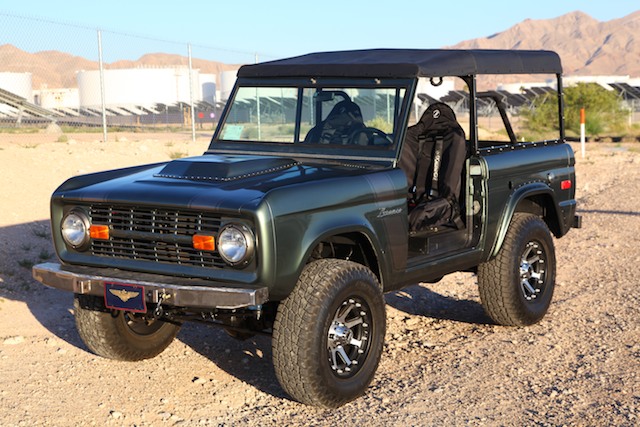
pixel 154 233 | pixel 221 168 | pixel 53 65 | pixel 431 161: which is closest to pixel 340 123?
pixel 431 161

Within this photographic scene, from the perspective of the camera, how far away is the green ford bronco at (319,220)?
486 centimetres

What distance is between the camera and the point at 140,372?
19.5 ft

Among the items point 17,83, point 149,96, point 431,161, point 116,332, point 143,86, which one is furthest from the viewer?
point 149,96

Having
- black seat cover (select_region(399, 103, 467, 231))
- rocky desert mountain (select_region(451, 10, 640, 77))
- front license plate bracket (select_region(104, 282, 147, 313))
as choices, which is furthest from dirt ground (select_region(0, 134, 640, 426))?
rocky desert mountain (select_region(451, 10, 640, 77))

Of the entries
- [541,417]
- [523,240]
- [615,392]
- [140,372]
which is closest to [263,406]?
[140,372]

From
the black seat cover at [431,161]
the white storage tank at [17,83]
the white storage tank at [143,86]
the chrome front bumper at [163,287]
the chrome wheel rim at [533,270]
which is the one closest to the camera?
the chrome front bumper at [163,287]

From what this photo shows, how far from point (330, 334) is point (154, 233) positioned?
114 cm

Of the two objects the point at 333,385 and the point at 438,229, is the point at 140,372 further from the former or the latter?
the point at 438,229

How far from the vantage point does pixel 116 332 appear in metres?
5.86

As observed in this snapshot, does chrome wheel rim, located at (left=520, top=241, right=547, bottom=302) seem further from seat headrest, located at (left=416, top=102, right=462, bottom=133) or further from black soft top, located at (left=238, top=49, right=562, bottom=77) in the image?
black soft top, located at (left=238, top=49, right=562, bottom=77)

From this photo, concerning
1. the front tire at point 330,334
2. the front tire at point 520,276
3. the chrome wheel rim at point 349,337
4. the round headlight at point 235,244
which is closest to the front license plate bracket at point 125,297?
the round headlight at point 235,244

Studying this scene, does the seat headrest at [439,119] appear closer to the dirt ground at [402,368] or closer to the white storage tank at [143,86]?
the dirt ground at [402,368]

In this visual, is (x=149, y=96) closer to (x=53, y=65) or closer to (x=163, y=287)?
(x=53, y=65)

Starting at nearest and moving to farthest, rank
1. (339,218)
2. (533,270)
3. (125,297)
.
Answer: (125,297) → (339,218) → (533,270)
